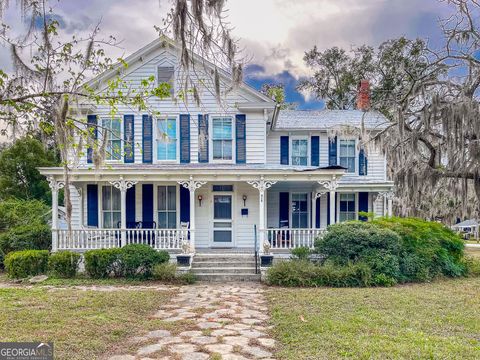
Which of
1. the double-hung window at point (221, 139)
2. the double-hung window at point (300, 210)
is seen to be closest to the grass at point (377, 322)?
the double-hung window at point (221, 139)

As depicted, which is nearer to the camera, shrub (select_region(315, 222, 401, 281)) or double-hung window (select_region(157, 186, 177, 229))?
shrub (select_region(315, 222, 401, 281))

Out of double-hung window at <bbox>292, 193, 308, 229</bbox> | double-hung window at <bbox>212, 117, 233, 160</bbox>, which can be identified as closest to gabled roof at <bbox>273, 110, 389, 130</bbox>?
double-hung window at <bbox>212, 117, 233, 160</bbox>

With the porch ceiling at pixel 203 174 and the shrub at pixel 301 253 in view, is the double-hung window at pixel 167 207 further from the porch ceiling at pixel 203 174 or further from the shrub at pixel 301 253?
the shrub at pixel 301 253

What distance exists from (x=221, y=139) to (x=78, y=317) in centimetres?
869

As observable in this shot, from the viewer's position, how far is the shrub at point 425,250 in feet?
35.1

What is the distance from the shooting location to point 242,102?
14.0 metres

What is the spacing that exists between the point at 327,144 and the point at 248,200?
463cm

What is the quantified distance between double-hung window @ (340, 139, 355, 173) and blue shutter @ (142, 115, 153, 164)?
7.92 meters

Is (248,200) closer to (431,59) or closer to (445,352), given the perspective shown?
(431,59)

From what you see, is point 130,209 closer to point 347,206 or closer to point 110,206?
point 110,206

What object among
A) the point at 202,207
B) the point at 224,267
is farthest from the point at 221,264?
the point at 202,207

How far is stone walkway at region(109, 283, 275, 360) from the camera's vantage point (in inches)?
196

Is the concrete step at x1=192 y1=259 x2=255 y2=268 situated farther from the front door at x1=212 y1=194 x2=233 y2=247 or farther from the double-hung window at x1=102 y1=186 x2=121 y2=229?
the double-hung window at x1=102 y1=186 x2=121 y2=229

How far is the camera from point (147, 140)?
14.1 m
